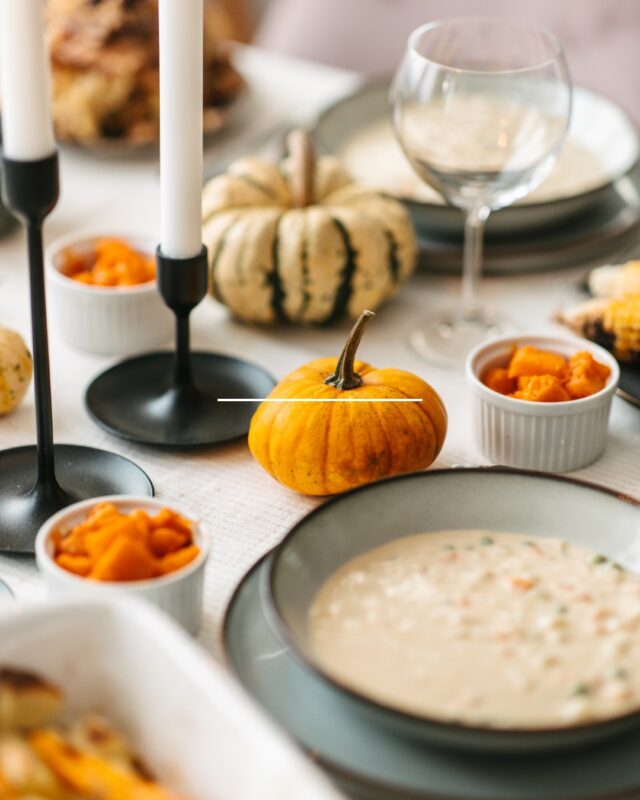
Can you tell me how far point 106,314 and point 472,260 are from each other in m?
0.41

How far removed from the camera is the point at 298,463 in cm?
103

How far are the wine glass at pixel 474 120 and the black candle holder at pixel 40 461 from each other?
41 centimetres

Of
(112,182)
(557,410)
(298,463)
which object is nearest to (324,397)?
(298,463)

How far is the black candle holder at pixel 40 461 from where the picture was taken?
0.92 meters

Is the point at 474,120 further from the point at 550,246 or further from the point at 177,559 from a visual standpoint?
the point at 177,559

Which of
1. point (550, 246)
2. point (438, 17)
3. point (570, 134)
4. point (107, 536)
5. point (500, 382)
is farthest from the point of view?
point (438, 17)

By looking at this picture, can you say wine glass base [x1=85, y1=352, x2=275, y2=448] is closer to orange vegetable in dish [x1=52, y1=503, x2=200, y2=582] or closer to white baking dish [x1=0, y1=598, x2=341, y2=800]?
orange vegetable in dish [x1=52, y1=503, x2=200, y2=582]

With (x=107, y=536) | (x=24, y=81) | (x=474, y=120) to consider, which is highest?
(x=24, y=81)

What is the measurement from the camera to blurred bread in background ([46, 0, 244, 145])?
1.69 meters

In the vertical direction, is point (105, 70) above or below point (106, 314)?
above

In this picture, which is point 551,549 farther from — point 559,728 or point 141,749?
point 141,749

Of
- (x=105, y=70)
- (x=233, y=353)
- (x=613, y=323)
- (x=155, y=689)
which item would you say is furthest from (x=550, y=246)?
(x=155, y=689)

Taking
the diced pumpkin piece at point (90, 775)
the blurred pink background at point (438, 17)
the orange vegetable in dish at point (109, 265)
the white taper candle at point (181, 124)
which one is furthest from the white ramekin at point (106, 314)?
the blurred pink background at point (438, 17)

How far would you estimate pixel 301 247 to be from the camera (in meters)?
1.32
